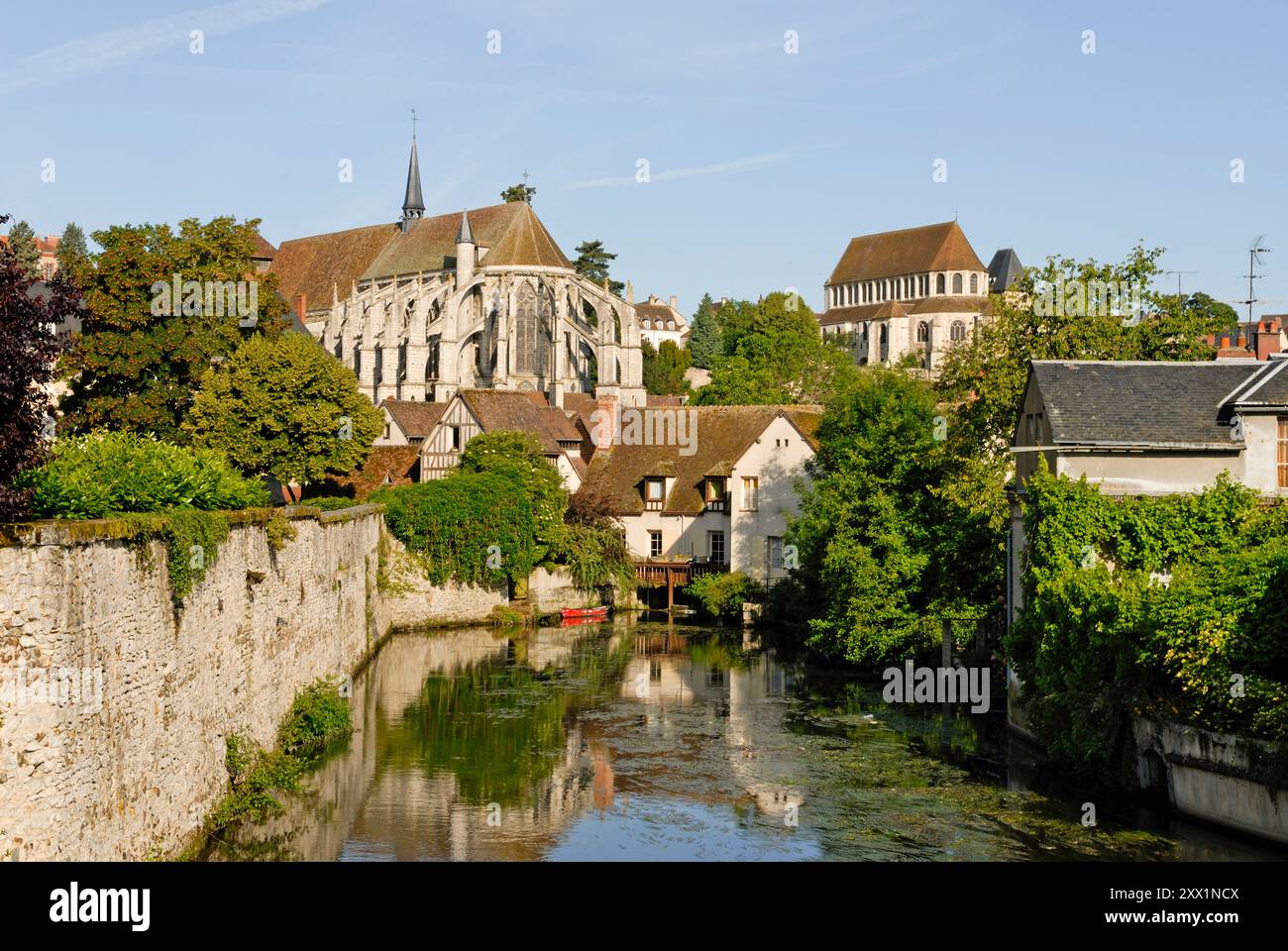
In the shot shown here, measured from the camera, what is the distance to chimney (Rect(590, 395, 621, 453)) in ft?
200

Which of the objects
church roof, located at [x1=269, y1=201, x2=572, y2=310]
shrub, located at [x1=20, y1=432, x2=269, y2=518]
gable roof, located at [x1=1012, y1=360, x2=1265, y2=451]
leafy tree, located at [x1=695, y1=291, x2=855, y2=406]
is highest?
church roof, located at [x1=269, y1=201, x2=572, y2=310]

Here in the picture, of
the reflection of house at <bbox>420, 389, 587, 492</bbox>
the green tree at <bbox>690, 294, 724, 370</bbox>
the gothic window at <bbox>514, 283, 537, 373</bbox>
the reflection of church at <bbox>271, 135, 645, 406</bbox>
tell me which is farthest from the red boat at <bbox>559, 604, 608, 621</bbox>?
the green tree at <bbox>690, 294, 724, 370</bbox>

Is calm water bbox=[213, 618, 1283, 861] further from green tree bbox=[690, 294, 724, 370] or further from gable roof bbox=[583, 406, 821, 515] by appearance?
green tree bbox=[690, 294, 724, 370]

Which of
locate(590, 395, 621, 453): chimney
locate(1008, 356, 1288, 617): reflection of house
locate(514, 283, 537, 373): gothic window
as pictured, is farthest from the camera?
locate(514, 283, 537, 373): gothic window

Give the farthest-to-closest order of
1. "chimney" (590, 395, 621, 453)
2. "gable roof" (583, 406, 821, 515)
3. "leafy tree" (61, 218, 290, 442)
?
"chimney" (590, 395, 621, 453) → "gable roof" (583, 406, 821, 515) → "leafy tree" (61, 218, 290, 442)

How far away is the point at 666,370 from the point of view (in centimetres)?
11819

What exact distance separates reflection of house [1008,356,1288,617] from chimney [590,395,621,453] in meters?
34.7

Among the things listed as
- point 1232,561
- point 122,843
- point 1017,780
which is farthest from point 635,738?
point 122,843

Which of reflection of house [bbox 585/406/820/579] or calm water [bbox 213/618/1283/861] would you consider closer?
calm water [bbox 213/618/1283/861]

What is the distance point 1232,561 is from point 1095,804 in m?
4.09

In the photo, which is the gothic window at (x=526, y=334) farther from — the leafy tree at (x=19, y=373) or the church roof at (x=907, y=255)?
the leafy tree at (x=19, y=373)

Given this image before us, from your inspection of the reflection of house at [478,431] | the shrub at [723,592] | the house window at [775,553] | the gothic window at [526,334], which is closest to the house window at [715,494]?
the house window at [775,553]

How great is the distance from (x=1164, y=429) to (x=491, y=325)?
69865 millimetres
